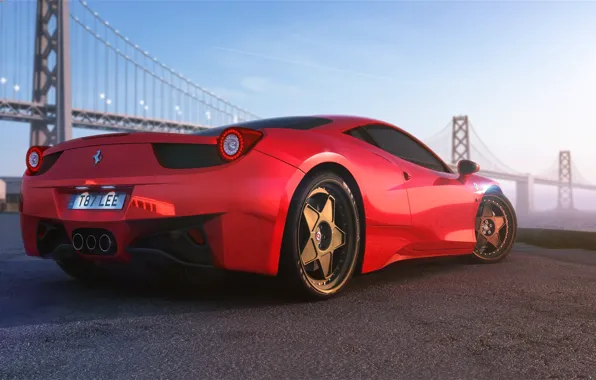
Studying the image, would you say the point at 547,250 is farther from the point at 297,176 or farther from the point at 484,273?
the point at 297,176

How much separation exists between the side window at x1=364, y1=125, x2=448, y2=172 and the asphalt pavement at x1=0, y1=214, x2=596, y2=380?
2.92 feet

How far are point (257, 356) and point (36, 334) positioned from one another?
0.97 meters

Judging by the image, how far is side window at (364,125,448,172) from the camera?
3.72m

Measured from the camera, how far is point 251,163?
2629 millimetres

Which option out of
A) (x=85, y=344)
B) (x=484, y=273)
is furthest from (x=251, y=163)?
(x=484, y=273)

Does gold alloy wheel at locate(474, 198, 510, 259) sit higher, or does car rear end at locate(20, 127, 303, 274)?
car rear end at locate(20, 127, 303, 274)

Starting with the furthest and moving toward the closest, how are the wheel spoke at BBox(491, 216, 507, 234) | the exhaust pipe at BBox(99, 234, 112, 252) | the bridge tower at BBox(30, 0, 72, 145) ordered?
the bridge tower at BBox(30, 0, 72, 145), the wheel spoke at BBox(491, 216, 507, 234), the exhaust pipe at BBox(99, 234, 112, 252)

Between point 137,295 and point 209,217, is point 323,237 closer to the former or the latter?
point 209,217

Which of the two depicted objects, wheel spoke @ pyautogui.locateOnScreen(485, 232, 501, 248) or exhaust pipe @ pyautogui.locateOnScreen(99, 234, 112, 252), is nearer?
exhaust pipe @ pyautogui.locateOnScreen(99, 234, 112, 252)

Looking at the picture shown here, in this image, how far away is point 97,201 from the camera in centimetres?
274

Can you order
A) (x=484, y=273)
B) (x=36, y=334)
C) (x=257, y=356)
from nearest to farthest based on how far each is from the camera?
1. (x=257, y=356)
2. (x=36, y=334)
3. (x=484, y=273)

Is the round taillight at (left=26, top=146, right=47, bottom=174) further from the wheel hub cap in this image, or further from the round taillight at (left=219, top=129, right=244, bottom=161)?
the wheel hub cap

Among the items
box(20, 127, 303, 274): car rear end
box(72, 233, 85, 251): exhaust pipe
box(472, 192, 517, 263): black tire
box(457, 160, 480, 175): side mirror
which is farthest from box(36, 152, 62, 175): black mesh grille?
box(472, 192, 517, 263): black tire

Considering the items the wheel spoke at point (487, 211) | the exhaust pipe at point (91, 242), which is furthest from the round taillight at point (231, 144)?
the wheel spoke at point (487, 211)
